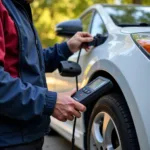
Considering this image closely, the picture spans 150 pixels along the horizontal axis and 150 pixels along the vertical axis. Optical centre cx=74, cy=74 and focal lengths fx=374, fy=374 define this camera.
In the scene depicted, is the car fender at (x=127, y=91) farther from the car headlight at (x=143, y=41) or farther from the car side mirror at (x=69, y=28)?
the car side mirror at (x=69, y=28)

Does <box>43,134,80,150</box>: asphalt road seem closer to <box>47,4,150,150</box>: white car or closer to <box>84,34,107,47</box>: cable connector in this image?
<box>47,4,150,150</box>: white car

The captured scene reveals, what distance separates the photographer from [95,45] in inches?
113

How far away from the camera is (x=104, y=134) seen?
257 centimetres

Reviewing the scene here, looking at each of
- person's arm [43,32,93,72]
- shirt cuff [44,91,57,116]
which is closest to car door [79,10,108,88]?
person's arm [43,32,93,72]

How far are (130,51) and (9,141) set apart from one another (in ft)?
3.29

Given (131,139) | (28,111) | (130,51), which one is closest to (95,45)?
(130,51)

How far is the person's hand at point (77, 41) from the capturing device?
2590mm

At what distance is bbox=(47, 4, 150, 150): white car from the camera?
212 centimetres

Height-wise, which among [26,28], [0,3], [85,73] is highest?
[0,3]

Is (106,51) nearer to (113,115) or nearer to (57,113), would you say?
(113,115)

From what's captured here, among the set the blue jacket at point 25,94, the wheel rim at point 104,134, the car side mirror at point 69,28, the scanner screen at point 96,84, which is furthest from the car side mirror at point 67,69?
the blue jacket at point 25,94

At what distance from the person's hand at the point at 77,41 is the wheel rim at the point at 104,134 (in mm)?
491

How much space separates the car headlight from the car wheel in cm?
38

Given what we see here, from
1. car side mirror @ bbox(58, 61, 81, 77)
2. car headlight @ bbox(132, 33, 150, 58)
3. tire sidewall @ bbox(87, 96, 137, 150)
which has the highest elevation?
car headlight @ bbox(132, 33, 150, 58)
